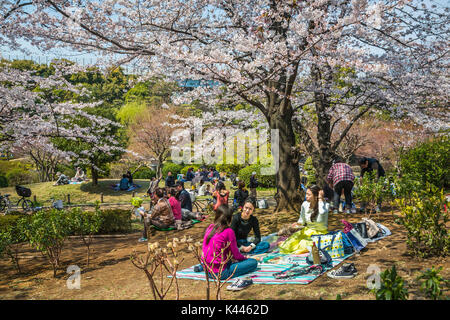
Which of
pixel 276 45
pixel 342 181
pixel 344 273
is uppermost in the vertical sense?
pixel 276 45

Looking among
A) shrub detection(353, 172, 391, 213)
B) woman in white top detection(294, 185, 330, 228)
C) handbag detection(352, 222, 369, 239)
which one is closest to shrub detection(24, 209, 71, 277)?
woman in white top detection(294, 185, 330, 228)

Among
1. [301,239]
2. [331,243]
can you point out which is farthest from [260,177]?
[331,243]

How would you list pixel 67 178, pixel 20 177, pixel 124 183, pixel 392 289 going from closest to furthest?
pixel 392 289 → pixel 124 183 → pixel 67 178 → pixel 20 177

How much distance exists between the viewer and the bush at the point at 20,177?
87.3ft

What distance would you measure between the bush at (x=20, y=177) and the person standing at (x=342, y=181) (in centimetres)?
2470

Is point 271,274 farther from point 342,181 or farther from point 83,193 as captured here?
point 83,193

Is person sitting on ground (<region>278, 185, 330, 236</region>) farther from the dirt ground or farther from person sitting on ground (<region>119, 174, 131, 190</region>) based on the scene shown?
person sitting on ground (<region>119, 174, 131, 190</region>)

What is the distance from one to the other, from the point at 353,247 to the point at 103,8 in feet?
22.3

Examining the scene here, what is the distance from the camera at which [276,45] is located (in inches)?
272

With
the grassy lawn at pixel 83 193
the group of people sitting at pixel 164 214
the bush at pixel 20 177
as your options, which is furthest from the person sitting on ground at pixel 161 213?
the bush at pixel 20 177

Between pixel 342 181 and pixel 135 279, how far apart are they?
5691 millimetres
